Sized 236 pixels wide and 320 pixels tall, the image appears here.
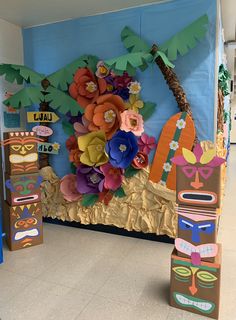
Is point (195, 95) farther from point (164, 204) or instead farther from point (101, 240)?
point (101, 240)

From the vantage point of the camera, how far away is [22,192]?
261 cm

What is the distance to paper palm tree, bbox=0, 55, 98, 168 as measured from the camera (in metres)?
2.77

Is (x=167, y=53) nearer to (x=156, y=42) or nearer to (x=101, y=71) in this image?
(x=156, y=42)

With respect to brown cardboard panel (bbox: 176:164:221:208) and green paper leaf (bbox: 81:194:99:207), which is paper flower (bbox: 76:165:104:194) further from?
brown cardboard panel (bbox: 176:164:221:208)

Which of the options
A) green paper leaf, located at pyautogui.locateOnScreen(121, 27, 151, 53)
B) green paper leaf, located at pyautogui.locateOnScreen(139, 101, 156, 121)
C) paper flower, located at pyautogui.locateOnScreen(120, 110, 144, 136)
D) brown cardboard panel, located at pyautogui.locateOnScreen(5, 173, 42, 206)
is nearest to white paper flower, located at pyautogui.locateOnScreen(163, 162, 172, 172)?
paper flower, located at pyautogui.locateOnScreen(120, 110, 144, 136)

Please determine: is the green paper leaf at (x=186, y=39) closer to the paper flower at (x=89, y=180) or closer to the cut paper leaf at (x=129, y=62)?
the cut paper leaf at (x=129, y=62)

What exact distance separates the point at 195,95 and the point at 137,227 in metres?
1.41

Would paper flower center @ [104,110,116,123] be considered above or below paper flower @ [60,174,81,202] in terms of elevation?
above

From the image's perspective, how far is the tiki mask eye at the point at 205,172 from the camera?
1.67 m

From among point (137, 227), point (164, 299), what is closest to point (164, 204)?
point (137, 227)

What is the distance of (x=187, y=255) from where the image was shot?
5.73 ft

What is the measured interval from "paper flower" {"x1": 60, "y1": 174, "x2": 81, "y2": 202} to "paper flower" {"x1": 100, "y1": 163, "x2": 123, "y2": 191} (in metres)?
0.40

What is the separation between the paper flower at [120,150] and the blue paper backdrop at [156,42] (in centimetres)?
26

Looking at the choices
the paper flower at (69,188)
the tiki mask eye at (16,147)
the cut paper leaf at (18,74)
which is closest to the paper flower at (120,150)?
the paper flower at (69,188)
